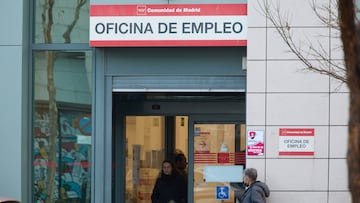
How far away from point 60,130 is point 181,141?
228 centimetres

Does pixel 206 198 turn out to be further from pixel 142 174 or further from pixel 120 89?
pixel 120 89

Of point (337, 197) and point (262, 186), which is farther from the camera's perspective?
point (337, 197)

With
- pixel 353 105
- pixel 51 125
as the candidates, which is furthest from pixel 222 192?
pixel 353 105

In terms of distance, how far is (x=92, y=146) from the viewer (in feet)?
35.0

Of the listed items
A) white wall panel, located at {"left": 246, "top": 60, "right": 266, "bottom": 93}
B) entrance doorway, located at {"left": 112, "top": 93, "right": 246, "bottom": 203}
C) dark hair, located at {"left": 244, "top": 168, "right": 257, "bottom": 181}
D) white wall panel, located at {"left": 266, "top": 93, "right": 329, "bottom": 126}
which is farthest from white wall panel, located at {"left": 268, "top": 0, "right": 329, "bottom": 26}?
dark hair, located at {"left": 244, "top": 168, "right": 257, "bottom": 181}

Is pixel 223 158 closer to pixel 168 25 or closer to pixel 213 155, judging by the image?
pixel 213 155

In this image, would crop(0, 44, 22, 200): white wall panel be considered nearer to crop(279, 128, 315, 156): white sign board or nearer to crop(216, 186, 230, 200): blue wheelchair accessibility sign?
crop(216, 186, 230, 200): blue wheelchair accessibility sign

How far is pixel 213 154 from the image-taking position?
38.0ft

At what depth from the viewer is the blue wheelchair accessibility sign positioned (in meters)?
11.5

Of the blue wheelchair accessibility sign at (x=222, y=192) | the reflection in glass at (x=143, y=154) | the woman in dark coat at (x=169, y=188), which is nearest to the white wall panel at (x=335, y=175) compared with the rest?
the blue wheelchair accessibility sign at (x=222, y=192)

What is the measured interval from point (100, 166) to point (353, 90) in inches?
326

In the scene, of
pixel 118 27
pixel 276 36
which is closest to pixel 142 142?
pixel 118 27

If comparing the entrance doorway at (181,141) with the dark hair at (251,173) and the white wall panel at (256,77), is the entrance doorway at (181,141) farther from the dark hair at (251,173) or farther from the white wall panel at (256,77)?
the dark hair at (251,173)

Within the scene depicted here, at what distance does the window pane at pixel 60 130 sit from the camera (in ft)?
35.5
